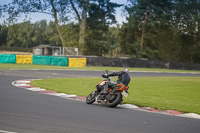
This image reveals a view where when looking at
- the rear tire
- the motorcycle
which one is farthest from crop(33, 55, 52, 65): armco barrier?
the rear tire

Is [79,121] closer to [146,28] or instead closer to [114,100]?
[114,100]

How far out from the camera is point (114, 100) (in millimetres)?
10766

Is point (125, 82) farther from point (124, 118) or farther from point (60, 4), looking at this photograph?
point (60, 4)

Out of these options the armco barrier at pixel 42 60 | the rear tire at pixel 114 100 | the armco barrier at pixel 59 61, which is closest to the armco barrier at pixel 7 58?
the armco barrier at pixel 42 60

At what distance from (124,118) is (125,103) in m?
3.48

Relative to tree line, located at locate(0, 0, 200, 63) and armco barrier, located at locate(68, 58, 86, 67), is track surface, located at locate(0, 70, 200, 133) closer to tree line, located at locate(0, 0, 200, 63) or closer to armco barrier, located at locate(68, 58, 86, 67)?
armco barrier, located at locate(68, 58, 86, 67)

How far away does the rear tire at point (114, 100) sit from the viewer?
10498 mm

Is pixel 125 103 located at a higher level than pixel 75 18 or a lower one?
lower

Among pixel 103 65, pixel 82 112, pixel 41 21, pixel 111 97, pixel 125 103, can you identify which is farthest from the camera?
pixel 41 21

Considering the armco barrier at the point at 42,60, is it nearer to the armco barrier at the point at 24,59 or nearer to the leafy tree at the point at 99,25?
the armco barrier at the point at 24,59

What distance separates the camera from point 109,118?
8516 mm

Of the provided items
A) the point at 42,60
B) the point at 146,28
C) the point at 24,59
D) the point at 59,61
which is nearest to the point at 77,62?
the point at 59,61

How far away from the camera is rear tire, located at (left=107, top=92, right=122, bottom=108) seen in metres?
10.5

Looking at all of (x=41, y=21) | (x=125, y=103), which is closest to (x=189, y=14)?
(x=125, y=103)
